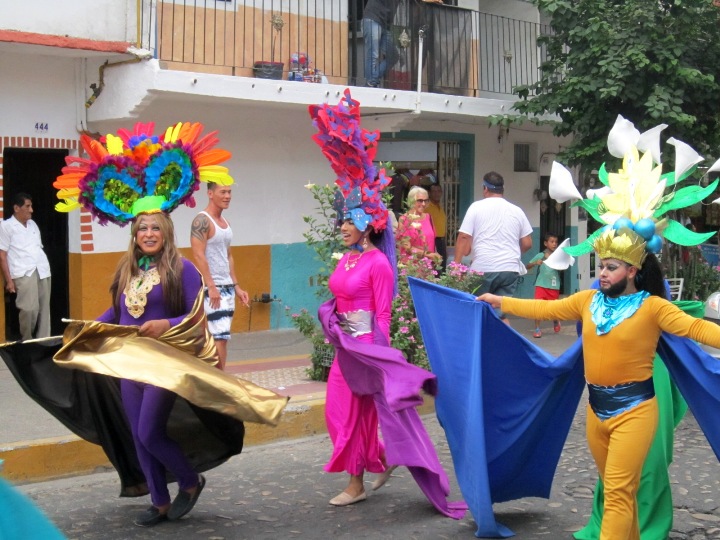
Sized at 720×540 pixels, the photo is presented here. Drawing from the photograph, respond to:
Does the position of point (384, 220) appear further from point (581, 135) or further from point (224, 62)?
point (581, 135)

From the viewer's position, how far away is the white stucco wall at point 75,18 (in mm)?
10570

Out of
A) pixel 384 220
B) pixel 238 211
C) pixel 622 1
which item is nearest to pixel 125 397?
pixel 384 220

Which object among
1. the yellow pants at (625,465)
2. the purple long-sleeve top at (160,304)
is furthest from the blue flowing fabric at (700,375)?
the purple long-sleeve top at (160,304)

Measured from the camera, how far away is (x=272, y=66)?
12.7 m

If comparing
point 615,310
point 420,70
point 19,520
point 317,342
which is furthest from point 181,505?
point 420,70

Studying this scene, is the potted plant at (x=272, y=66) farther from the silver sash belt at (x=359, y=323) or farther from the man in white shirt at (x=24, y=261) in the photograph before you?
the silver sash belt at (x=359, y=323)

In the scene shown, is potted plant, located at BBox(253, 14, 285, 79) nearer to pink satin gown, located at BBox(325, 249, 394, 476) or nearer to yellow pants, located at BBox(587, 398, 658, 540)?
pink satin gown, located at BBox(325, 249, 394, 476)

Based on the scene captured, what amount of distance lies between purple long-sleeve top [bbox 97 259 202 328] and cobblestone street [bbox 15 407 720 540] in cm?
114


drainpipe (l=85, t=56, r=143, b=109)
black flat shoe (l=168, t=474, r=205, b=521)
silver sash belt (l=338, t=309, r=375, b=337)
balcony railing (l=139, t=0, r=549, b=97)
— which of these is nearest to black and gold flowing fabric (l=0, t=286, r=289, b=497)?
black flat shoe (l=168, t=474, r=205, b=521)

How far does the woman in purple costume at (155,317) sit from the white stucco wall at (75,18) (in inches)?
217

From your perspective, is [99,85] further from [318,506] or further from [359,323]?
[318,506]

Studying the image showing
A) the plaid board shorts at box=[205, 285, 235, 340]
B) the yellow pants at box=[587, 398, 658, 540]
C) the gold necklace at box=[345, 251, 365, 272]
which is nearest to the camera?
the yellow pants at box=[587, 398, 658, 540]

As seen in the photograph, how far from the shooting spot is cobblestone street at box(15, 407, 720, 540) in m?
5.86

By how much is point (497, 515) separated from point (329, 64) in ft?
28.6
